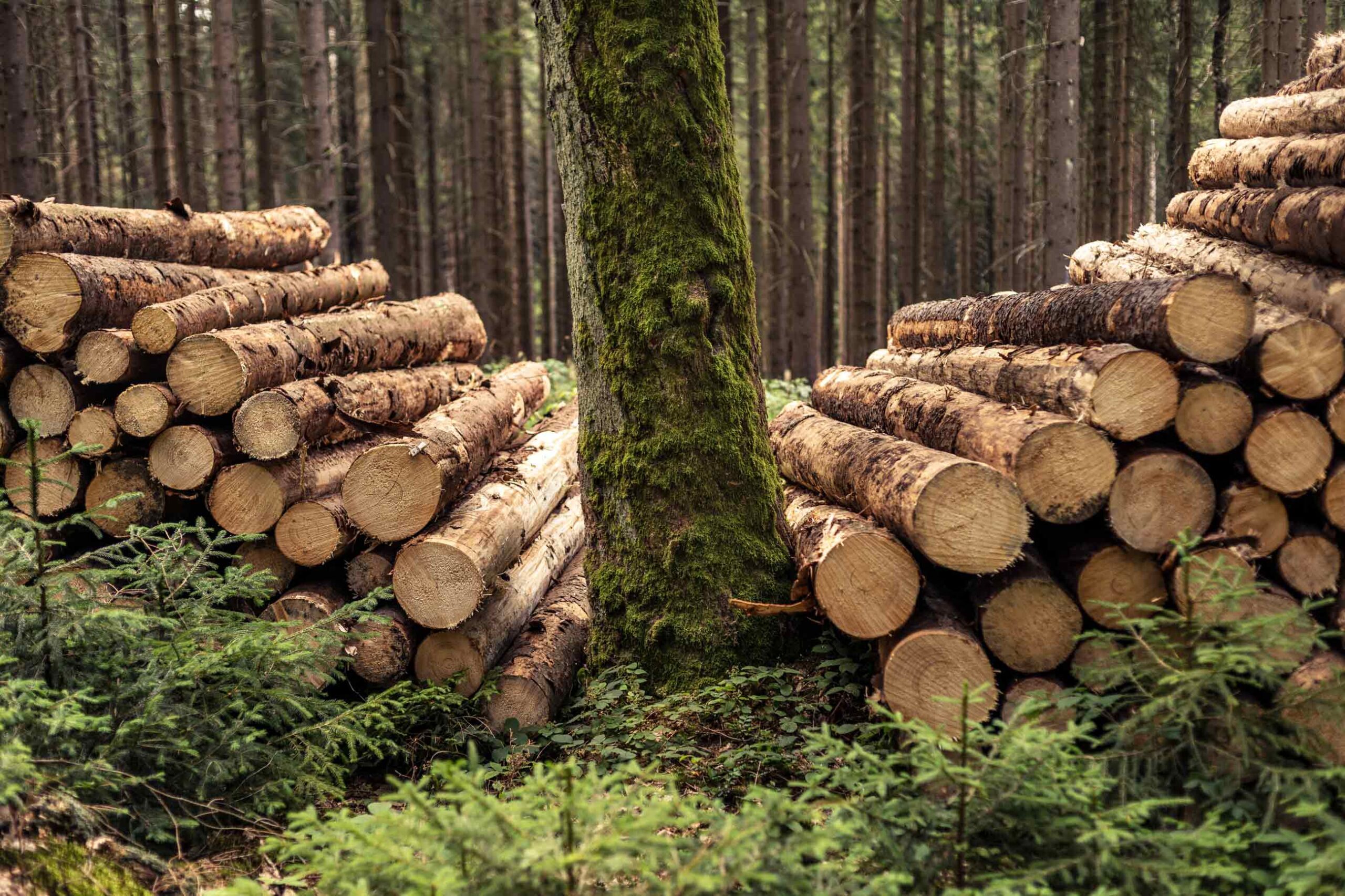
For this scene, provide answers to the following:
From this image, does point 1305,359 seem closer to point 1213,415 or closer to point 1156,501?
point 1213,415

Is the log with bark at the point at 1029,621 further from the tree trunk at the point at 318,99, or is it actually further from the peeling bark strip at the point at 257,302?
the tree trunk at the point at 318,99

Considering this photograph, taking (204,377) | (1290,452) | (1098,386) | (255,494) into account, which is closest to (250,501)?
(255,494)

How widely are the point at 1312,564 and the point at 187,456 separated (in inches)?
218

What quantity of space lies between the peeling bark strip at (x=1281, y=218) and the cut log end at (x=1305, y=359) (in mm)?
481

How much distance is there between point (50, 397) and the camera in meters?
5.65

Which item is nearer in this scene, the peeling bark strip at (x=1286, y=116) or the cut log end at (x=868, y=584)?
the cut log end at (x=868, y=584)

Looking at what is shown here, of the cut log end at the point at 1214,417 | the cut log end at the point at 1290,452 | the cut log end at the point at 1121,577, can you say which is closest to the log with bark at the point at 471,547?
the cut log end at the point at 1121,577

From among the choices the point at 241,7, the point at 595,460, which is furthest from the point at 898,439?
the point at 241,7

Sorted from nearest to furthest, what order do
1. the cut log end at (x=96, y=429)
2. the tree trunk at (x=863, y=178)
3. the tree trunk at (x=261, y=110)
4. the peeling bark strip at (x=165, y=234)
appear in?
the cut log end at (x=96, y=429) < the peeling bark strip at (x=165, y=234) < the tree trunk at (x=261, y=110) < the tree trunk at (x=863, y=178)

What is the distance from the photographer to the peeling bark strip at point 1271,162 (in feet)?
15.4

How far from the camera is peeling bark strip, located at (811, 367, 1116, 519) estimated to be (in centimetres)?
417

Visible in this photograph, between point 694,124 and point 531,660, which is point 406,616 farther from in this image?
point 694,124

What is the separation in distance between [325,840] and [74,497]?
3848 millimetres

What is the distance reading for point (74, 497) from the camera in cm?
567
